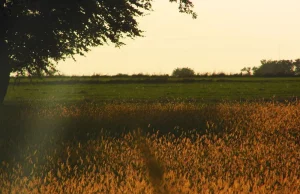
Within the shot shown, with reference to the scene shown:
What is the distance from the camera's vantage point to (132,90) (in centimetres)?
3566

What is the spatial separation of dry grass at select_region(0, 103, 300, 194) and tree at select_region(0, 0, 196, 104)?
12.4 feet

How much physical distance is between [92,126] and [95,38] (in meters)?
9.16

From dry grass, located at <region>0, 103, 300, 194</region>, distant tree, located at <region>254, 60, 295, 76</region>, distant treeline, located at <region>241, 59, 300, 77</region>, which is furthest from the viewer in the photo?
distant tree, located at <region>254, 60, 295, 76</region>

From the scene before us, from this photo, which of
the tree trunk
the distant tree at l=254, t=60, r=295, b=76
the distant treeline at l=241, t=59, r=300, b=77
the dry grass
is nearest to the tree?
the tree trunk

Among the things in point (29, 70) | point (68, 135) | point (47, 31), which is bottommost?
point (68, 135)

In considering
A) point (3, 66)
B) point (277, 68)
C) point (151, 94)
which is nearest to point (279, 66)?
point (277, 68)

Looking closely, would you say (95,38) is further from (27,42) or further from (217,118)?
(217,118)

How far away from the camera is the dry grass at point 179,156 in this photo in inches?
273

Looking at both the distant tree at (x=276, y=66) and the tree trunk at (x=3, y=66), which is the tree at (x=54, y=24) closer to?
the tree trunk at (x=3, y=66)

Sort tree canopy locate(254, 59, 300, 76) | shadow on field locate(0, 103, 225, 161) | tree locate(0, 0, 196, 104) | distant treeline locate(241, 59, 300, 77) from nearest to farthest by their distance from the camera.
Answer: shadow on field locate(0, 103, 225, 161) < tree locate(0, 0, 196, 104) < distant treeline locate(241, 59, 300, 77) < tree canopy locate(254, 59, 300, 76)

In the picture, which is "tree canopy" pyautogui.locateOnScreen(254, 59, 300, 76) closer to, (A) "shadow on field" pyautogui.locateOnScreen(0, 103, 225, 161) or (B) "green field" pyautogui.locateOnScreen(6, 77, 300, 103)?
(B) "green field" pyautogui.locateOnScreen(6, 77, 300, 103)

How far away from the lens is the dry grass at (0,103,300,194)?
6938 millimetres

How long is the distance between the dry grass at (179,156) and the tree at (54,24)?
12.4 feet

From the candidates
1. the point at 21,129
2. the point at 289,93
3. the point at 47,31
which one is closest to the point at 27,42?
the point at 47,31
